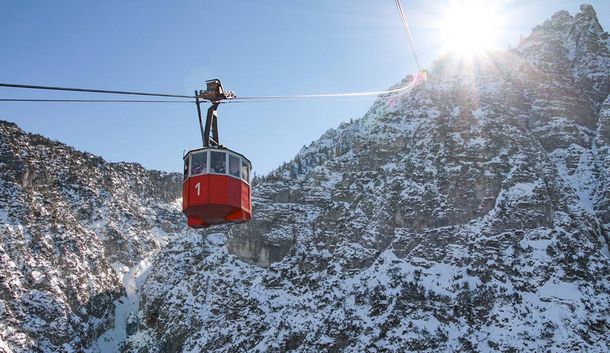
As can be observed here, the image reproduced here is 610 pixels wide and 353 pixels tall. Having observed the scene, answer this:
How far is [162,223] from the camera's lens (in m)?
171

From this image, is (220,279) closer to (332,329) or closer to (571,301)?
(332,329)

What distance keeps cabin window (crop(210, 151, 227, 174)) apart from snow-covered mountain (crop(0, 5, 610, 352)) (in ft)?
191

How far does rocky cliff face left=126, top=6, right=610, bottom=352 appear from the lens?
7494 cm

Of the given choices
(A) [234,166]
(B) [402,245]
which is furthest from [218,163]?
(B) [402,245]

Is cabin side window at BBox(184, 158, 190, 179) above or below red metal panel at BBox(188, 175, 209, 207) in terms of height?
above

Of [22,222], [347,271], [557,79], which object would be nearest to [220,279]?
[347,271]

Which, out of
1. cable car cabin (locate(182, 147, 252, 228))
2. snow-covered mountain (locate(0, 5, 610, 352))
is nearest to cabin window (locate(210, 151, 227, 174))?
cable car cabin (locate(182, 147, 252, 228))

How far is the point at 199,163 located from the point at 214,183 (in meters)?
0.95

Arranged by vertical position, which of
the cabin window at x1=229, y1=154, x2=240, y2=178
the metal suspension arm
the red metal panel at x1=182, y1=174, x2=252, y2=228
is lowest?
the red metal panel at x1=182, y1=174, x2=252, y2=228

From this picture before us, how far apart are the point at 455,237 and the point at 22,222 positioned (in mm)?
77752

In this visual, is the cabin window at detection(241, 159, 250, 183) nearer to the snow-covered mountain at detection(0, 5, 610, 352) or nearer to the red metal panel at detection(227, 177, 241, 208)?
the red metal panel at detection(227, 177, 241, 208)

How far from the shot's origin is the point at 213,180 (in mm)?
20031

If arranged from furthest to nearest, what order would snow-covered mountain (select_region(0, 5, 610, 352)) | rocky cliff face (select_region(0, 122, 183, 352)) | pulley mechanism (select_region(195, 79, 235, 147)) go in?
rocky cliff face (select_region(0, 122, 183, 352)) < snow-covered mountain (select_region(0, 5, 610, 352)) < pulley mechanism (select_region(195, 79, 235, 147))

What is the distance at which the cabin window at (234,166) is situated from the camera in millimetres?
20453
